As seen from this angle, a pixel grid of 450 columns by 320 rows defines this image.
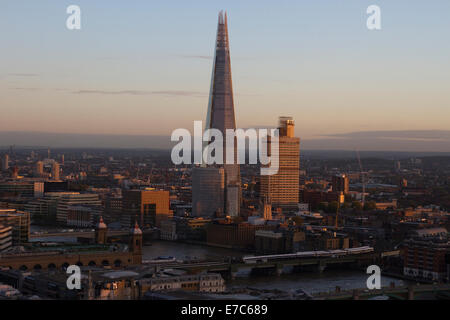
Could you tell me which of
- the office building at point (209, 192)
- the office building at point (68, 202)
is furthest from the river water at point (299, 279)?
the office building at point (68, 202)

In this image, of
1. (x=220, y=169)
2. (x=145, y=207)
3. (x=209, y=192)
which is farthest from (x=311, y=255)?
(x=220, y=169)

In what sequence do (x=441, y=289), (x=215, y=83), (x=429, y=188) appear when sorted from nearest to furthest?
(x=441, y=289), (x=215, y=83), (x=429, y=188)

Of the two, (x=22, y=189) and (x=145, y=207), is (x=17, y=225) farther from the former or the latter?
(x=22, y=189)

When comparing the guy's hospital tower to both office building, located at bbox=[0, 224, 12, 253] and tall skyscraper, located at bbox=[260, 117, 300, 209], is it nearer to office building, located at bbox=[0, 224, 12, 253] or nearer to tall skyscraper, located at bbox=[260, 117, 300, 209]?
tall skyscraper, located at bbox=[260, 117, 300, 209]

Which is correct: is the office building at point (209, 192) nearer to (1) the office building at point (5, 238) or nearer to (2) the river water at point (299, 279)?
(2) the river water at point (299, 279)

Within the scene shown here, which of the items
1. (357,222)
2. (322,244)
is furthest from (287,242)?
(357,222)
